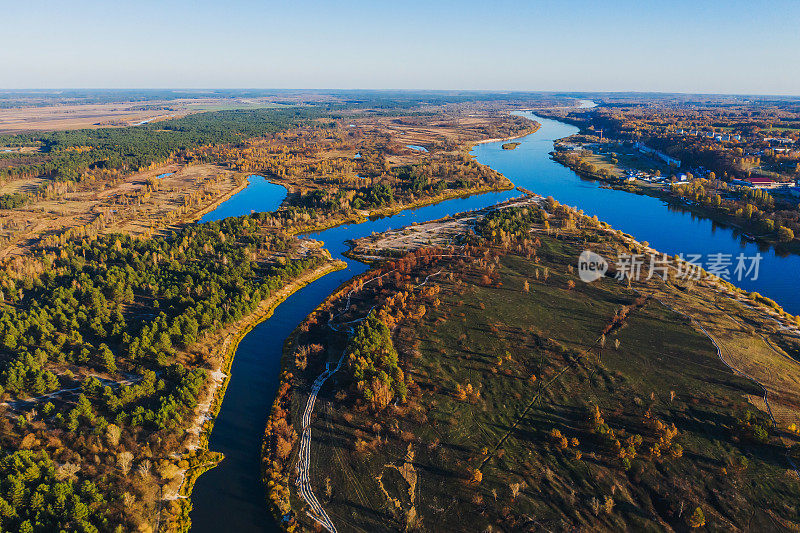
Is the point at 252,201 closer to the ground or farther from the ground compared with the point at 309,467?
farther from the ground

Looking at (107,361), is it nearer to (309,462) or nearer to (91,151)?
(309,462)

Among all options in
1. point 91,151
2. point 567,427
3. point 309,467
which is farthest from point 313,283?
point 91,151

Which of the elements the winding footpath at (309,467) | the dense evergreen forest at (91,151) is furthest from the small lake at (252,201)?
the winding footpath at (309,467)

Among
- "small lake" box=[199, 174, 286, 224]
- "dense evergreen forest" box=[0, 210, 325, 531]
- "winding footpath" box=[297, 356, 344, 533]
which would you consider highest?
"small lake" box=[199, 174, 286, 224]

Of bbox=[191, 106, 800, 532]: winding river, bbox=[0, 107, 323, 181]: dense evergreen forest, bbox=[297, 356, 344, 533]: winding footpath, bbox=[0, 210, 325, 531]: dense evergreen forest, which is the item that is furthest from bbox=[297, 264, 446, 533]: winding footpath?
bbox=[0, 107, 323, 181]: dense evergreen forest

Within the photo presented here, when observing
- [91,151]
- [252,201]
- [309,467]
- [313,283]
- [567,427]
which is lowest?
[309,467]

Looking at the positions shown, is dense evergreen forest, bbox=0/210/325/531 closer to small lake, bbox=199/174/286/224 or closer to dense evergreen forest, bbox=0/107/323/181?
small lake, bbox=199/174/286/224

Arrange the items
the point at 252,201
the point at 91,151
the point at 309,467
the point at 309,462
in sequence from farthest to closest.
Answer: the point at 91,151, the point at 252,201, the point at 309,462, the point at 309,467
